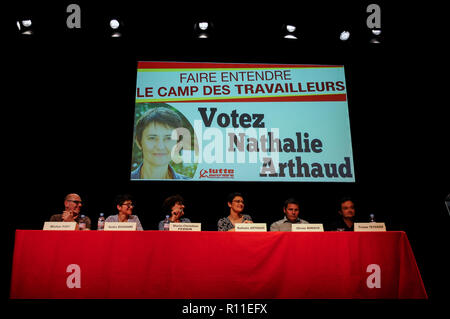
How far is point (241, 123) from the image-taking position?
14.8 feet

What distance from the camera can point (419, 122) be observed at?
4.72 meters

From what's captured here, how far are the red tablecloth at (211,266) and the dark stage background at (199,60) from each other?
1.96 meters

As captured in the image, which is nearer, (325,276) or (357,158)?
(325,276)

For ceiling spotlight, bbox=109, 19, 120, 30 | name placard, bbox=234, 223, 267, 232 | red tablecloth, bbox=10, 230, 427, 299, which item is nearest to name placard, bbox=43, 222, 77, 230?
red tablecloth, bbox=10, 230, 427, 299

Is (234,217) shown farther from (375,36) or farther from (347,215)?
(375,36)

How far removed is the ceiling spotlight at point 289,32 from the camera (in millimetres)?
4168

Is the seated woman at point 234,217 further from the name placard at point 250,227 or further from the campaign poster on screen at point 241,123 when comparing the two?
the name placard at point 250,227

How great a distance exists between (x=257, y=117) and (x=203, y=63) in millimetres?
980

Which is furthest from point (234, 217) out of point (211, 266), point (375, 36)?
point (375, 36)

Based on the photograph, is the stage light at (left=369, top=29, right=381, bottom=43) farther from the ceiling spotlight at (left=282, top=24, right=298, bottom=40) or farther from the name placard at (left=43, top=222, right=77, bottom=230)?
the name placard at (left=43, top=222, right=77, bottom=230)

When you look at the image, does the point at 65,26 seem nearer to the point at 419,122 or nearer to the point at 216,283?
the point at 216,283

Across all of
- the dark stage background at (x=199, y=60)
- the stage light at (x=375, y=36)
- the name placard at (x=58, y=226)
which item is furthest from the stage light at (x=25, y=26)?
the stage light at (x=375, y=36)

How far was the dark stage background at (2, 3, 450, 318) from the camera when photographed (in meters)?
4.42

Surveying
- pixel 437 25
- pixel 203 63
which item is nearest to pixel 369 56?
pixel 437 25
